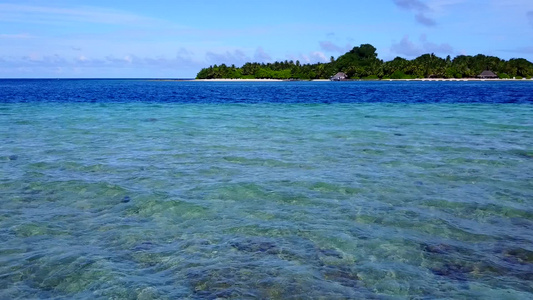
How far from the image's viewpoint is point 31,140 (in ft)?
73.1

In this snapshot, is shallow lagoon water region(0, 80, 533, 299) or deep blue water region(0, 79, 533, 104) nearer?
shallow lagoon water region(0, 80, 533, 299)

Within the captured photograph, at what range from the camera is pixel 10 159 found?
1702cm

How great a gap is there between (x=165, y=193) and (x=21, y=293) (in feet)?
18.5

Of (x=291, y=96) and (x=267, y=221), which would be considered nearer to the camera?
(x=267, y=221)

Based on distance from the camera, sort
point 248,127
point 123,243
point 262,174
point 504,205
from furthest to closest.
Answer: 1. point 248,127
2. point 262,174
3. point 504,205
4. point 123,243

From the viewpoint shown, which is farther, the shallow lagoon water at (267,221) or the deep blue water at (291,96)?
the deep blue water at (291,96)

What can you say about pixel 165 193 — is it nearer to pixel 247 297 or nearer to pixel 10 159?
pixel 247 297

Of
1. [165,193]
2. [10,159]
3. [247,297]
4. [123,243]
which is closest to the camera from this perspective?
[247,297]

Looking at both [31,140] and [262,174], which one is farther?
[31,140]

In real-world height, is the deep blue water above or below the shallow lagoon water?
above

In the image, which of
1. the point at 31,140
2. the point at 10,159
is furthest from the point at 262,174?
the point at 31,140

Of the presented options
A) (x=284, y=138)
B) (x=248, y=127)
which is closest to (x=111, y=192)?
(x=284, y=138)

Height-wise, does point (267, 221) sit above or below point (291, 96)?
below

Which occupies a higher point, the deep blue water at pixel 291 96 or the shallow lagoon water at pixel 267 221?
the deep blue water at pixel 291 96
